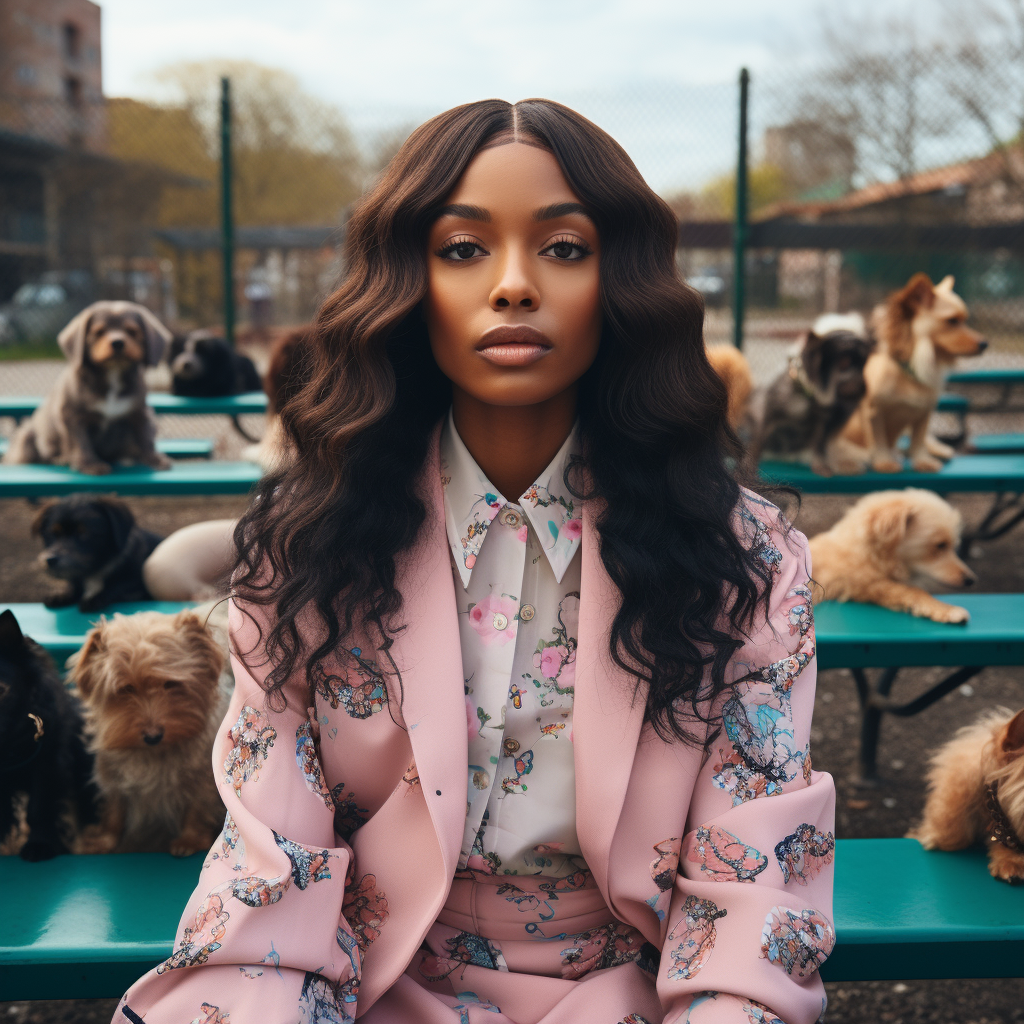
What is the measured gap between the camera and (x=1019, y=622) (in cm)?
293

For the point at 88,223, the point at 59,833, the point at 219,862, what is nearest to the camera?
the point at 219,862

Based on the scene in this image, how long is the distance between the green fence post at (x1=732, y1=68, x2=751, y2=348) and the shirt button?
613 cm

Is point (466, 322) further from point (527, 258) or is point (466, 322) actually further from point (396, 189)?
point (396, 189)

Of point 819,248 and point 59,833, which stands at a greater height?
point 819,248

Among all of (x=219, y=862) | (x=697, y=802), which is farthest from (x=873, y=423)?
(x=219, y=862)

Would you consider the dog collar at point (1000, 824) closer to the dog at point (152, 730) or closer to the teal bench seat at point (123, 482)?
the dog at point (152, 730)

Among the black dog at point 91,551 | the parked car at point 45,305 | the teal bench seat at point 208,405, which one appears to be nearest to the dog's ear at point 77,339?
the black dog at point 91,551

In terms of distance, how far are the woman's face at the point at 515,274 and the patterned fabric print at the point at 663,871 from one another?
0.68 meters

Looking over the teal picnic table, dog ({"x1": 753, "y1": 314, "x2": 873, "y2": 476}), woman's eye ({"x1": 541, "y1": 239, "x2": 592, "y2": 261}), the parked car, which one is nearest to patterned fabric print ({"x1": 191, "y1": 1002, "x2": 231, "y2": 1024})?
woman's eye ({"x1": 541, "y1": 239, "x2": 592, "y2": 261})

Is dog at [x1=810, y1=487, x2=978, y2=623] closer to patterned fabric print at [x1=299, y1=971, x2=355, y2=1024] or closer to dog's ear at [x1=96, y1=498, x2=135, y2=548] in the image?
patterned fabric print at [x1=299, y1=971, x2=355, y2=1024]

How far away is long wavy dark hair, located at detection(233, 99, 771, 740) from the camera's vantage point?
1.36 metres

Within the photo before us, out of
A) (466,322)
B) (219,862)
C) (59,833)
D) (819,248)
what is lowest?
(59,833)

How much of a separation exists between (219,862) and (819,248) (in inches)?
279

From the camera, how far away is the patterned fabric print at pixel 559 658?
1.41 metres
